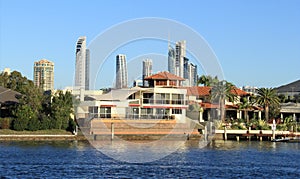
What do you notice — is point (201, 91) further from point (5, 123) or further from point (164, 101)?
point (5, 123)

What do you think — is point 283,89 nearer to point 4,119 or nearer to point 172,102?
point 172,102

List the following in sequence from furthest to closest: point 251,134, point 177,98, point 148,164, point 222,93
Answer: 1. point 222,93
2. point 177,98
3. point 251,134
4. point 148,164

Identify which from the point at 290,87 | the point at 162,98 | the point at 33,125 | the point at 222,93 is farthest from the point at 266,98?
the point at 290,87

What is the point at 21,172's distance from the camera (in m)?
41.6

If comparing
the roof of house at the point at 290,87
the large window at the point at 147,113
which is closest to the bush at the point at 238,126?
the large window at the point at 147,113

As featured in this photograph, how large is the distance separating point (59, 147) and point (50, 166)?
17.2 metres

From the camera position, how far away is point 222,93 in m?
95.0

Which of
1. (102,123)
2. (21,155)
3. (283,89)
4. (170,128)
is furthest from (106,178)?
(283,89)

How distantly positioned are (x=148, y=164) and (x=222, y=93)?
48509mm

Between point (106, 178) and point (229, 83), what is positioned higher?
point (229, 83)

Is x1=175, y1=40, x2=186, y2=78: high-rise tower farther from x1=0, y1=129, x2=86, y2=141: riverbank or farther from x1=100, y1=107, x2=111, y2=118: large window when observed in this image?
x1=0, y1=129, x2=86, y2=141: riverbank

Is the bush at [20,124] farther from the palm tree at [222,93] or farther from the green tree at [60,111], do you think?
the palm tree at [222,93]

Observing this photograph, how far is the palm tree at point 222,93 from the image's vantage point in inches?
3723

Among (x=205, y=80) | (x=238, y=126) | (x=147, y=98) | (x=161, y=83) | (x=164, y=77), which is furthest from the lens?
(x=205, y=80)
